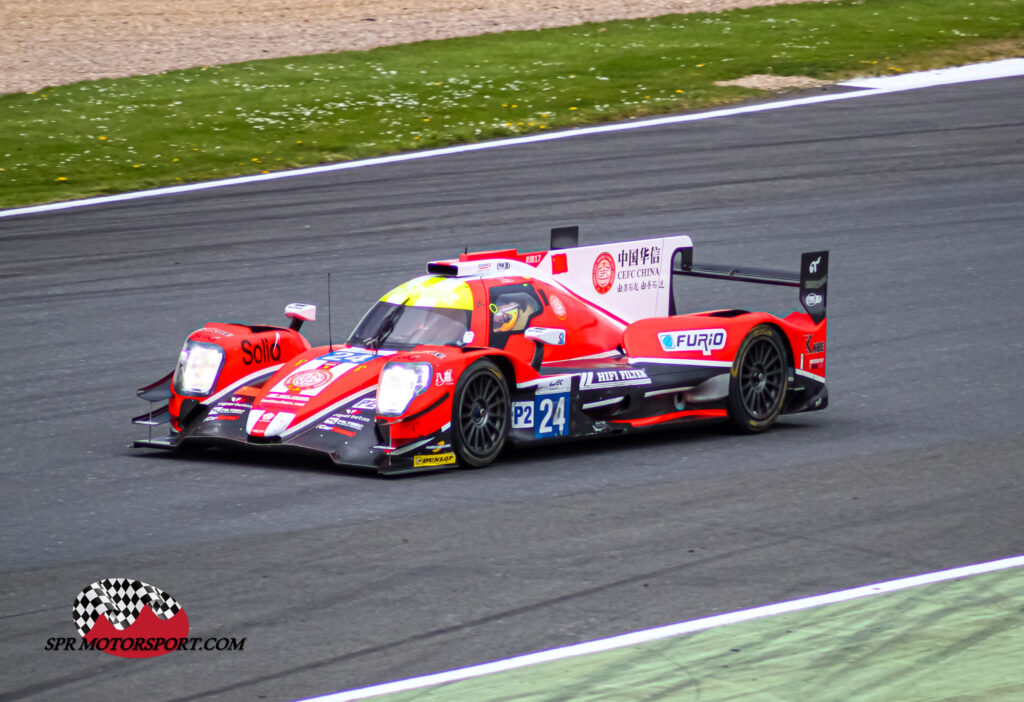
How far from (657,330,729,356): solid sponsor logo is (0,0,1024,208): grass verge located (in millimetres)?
12253

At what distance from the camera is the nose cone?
32.3 ft

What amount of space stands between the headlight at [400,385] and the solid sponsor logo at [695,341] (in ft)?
6.69

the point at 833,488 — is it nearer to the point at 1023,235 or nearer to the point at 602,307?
the point at 602,307

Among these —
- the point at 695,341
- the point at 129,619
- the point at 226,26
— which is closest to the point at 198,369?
the point at 695,341

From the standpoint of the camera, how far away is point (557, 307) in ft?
36.0

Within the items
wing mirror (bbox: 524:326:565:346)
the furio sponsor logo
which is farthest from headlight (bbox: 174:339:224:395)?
the furio sponsor logo

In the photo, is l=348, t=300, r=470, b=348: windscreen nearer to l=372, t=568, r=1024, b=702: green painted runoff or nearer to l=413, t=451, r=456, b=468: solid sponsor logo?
l=413, t=451, r=456, b=468: solid sponsor logo

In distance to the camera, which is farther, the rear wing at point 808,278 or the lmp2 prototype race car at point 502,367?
the rear wing at point 808,278

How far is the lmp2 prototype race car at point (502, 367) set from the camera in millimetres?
9797

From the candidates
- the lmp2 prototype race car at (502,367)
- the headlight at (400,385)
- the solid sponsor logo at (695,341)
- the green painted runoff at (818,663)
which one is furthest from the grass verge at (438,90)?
the green painted runoff at (818,663)

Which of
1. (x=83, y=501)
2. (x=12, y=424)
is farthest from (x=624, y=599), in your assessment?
(x=12, y=424)

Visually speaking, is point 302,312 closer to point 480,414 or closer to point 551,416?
point 480,414

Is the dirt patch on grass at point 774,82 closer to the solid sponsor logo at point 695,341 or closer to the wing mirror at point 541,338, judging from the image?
the solid sponsor logo at point 695,341

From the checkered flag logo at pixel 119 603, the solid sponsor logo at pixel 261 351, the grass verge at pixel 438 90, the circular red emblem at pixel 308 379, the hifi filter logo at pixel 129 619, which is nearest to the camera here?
the hifi filter logo at pixel 129 619
